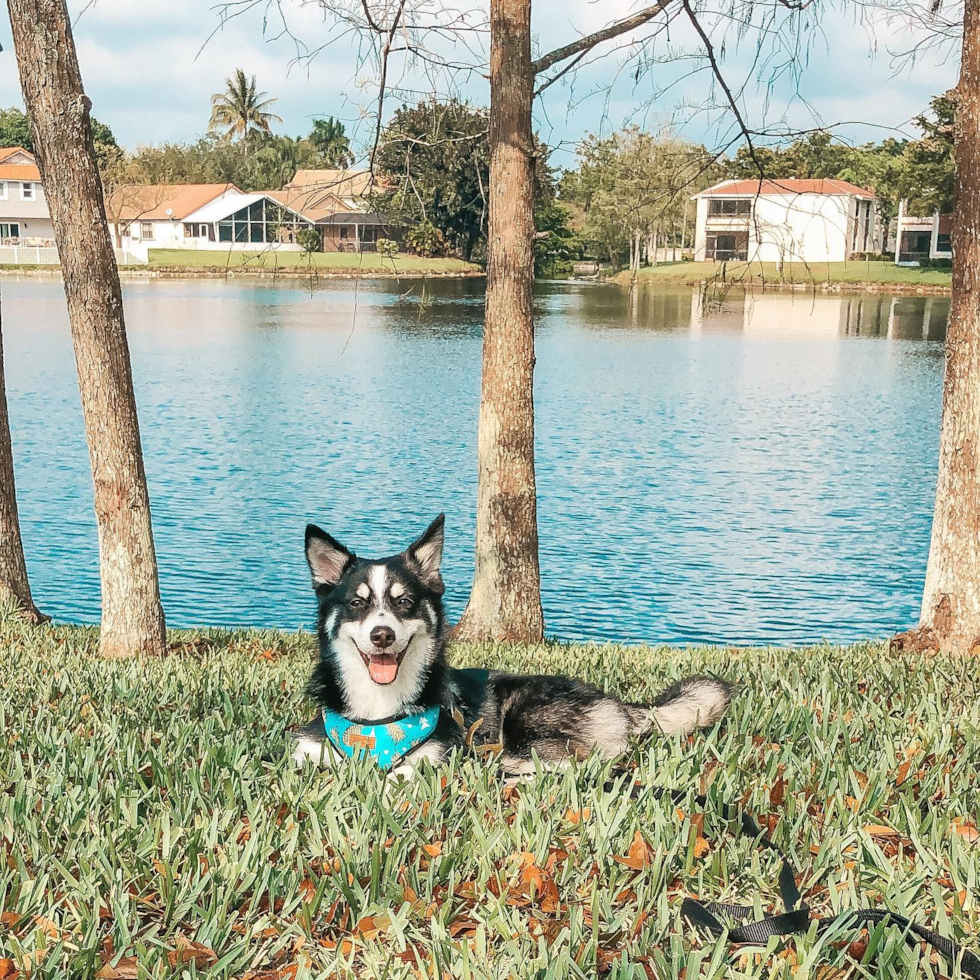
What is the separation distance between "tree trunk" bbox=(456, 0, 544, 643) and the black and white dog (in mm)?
5872

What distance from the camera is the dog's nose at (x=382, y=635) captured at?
452 cm

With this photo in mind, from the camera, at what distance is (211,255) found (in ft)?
347

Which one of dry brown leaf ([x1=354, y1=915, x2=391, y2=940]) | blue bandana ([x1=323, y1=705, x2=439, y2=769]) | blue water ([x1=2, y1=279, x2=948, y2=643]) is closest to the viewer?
dry brown leaf ([x1=354, y1=915, x2=391, y2=940])

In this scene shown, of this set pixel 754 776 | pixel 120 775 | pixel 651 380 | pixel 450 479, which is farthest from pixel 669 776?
pixel 651 380

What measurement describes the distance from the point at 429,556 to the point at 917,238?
110 metres

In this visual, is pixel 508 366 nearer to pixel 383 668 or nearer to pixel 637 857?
pixel 383 668

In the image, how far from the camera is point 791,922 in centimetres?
366

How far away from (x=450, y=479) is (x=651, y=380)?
15.9m

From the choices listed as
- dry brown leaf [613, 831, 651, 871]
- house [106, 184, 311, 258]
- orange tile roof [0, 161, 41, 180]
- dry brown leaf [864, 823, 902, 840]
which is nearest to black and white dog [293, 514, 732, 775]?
dry brown leaf [613, 831, 651, 871]

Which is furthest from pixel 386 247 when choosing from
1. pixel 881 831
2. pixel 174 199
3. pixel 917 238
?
pixel 174 199

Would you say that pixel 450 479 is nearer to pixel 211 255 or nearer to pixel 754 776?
pixel 754 776

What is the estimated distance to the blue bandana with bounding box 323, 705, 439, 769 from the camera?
4.84m

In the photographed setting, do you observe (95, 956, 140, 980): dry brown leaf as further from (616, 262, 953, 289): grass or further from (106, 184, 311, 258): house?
(106, 184, 311, 258): house

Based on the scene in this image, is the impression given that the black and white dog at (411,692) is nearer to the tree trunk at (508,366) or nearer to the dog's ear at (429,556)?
the dog's ear at (429,556)
